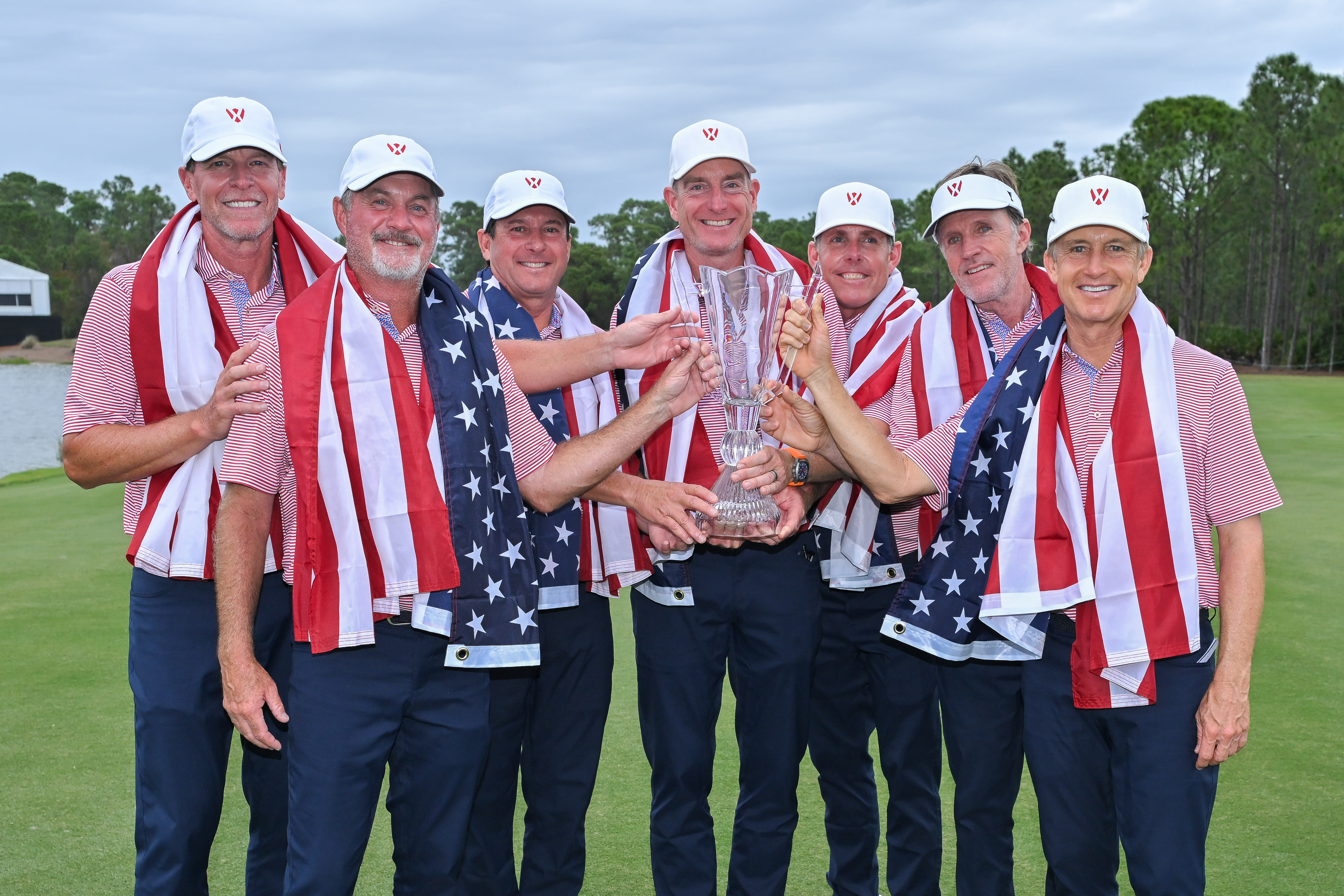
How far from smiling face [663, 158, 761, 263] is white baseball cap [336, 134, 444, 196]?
1115 mm

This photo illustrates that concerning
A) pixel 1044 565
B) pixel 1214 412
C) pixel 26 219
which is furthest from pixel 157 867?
pixel 26 219

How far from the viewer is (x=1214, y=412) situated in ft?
10.6

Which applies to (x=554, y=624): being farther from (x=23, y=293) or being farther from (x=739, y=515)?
(x=23, y=293)

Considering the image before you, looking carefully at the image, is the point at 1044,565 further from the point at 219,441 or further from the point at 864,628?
the point at 219,441

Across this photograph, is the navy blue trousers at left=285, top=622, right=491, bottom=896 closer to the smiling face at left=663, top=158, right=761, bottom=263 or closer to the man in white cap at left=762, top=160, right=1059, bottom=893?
the man in white cap at left=762, top=160, right=1059, bottom=893

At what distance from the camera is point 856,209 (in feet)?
15.1

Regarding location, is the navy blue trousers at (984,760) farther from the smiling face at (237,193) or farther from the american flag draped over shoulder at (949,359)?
the smiling face at (237,193)

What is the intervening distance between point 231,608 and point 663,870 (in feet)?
5.63

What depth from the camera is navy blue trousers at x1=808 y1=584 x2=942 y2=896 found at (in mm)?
4199

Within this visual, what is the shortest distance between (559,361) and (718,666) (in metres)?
1.19

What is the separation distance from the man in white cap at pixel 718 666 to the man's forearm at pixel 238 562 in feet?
4.18

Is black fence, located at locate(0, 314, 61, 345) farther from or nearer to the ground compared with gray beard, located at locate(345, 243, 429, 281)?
nearer to the ground

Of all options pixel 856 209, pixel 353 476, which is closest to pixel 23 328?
pixel 856 209

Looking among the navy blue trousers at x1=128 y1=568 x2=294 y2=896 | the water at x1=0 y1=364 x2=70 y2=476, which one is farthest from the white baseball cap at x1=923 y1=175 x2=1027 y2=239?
the water at x1=0 y1=364 x2=70 y2=476
